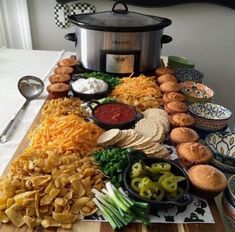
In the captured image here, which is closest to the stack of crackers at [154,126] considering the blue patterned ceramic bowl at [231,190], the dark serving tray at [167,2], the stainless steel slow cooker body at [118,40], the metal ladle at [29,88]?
the blue patterned ceramic bowl at [231,190]

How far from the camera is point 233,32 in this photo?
5.87ft

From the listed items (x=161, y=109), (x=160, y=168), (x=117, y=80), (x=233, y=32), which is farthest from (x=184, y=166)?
(x=233, y=32)

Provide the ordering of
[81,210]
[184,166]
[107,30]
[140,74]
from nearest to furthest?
[81,210] < [184,166] < [107,30] < [140,74]

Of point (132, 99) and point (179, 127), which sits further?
point (132, 99)

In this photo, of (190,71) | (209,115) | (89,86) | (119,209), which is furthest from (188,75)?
(119,209)

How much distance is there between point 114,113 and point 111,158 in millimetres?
223

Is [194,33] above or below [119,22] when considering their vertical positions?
below

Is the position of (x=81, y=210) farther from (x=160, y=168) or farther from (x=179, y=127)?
(x=179, y=127)

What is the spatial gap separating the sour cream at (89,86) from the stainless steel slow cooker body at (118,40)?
4.9 inches

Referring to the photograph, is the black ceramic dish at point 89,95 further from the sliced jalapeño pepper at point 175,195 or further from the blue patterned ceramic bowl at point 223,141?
the sliced jalapeño pepper at point 175,195

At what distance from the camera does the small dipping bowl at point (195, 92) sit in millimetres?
1060

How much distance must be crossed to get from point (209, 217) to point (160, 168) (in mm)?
145

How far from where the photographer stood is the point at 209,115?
98cm

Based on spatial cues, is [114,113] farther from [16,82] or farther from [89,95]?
[16,82]
